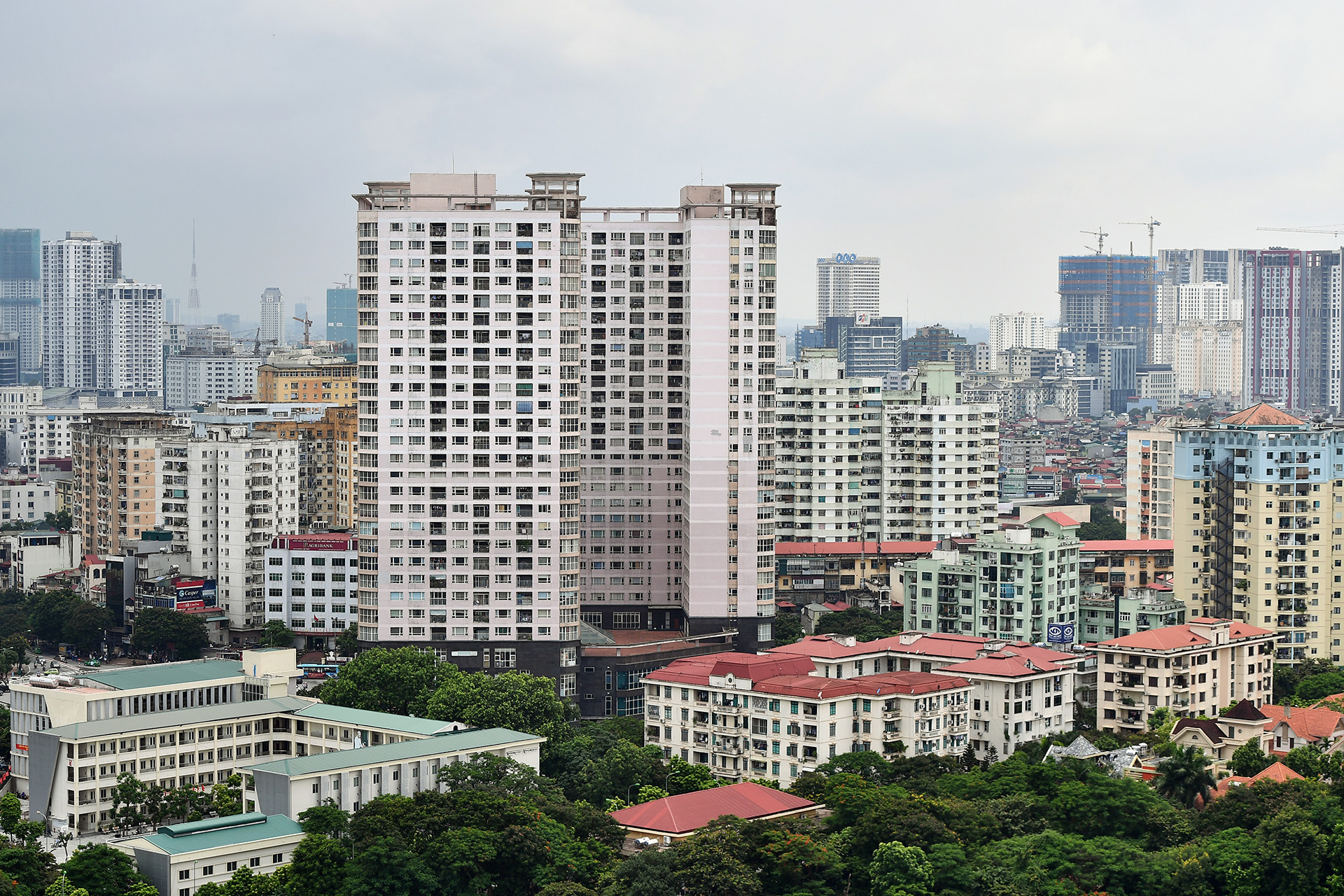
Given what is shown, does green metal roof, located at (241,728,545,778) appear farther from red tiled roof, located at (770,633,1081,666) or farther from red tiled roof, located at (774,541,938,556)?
red tiled roof, located at (774,541,938,556)

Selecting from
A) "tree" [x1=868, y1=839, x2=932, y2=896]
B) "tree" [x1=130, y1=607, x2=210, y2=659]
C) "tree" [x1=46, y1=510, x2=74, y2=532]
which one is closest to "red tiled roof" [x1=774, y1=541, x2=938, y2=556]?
"tree" [x1=130, y1=607, x2=210, y2=659]

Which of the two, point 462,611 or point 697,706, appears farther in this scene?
point 462,611

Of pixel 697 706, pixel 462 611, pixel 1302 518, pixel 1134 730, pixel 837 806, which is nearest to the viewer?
pixel 837 806

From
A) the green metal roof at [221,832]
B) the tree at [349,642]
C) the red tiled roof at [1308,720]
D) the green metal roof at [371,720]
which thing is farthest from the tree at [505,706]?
the red tiled roof at [1308,720]

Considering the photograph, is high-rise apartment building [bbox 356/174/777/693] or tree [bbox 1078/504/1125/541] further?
tree [bbox 1078/504/1125/541]

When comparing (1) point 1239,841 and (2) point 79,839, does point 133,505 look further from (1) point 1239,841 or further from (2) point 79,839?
(1) point 1239,841

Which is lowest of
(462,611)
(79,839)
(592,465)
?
(79,839)

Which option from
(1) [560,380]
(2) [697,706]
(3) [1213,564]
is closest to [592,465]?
(1) [560,380]

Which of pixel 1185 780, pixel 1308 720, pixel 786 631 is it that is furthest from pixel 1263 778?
A: pixel 786 631
